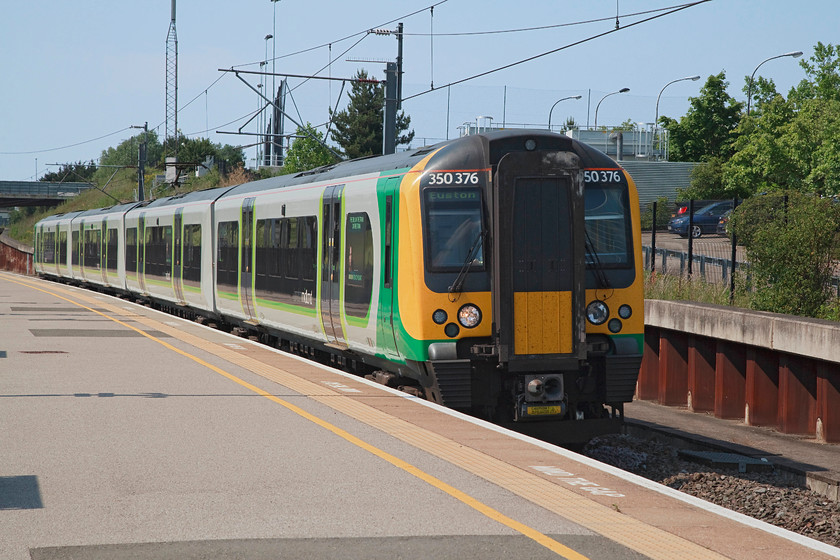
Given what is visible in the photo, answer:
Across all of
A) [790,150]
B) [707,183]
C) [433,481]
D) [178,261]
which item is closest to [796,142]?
[790,150]

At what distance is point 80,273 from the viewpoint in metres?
45.9

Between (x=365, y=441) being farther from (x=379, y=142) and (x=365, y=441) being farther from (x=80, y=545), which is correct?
(x=379, y=142)

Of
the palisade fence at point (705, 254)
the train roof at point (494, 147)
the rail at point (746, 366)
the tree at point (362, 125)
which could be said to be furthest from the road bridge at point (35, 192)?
the train roof at point (494, 147)

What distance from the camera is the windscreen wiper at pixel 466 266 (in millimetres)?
10906

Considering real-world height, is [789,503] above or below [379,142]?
below

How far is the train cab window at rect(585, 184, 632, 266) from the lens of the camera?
451 inches

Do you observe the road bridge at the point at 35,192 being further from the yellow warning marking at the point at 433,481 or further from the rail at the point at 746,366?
the yellow warning marking at the point at 433,481

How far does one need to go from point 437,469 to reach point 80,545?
2879 mm

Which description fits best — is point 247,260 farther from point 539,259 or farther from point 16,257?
point 16,257

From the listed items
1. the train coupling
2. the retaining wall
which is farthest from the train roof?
the retaining wall

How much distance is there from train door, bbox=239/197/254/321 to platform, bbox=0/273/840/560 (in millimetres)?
6885

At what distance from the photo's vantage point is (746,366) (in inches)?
582

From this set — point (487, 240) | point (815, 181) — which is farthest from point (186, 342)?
point (815, 181)

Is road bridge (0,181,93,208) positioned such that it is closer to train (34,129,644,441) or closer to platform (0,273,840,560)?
train (34,129,644,441)
